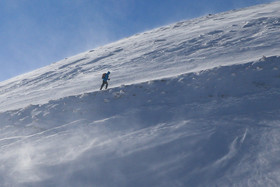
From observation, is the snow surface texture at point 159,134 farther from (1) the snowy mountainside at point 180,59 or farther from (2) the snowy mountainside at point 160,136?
(1) the snowy mountainside at point 180,59

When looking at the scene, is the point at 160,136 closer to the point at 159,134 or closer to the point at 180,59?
the point at 159,134

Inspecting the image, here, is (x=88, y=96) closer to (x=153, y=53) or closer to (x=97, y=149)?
(x=97, y=149)

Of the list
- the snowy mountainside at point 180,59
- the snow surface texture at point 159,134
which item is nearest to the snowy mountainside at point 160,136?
the snow surface texture at point 159,134

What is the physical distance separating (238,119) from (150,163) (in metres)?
3.33

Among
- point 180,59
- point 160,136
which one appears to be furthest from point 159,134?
point 180,59

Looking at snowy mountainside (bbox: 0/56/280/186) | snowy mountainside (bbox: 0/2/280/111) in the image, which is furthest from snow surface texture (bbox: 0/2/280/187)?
snowy mountainside (bbox: 0/2/280/111)

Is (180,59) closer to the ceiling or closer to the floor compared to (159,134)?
closer to the ceiling

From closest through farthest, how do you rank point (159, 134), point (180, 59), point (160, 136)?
point (160, 136)
point (159, 134)
point (180, 59)

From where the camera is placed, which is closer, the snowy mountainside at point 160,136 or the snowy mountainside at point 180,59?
the snowy mountainside at point 160,136

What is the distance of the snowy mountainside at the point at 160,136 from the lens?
547 centimetres

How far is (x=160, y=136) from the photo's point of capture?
732 centimetres

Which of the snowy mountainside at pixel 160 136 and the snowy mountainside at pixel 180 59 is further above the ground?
the snowy mountainside at pixel 180 59

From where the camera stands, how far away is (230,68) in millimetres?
13000

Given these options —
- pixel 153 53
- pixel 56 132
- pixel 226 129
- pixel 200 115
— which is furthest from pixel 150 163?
pixel 153 53
